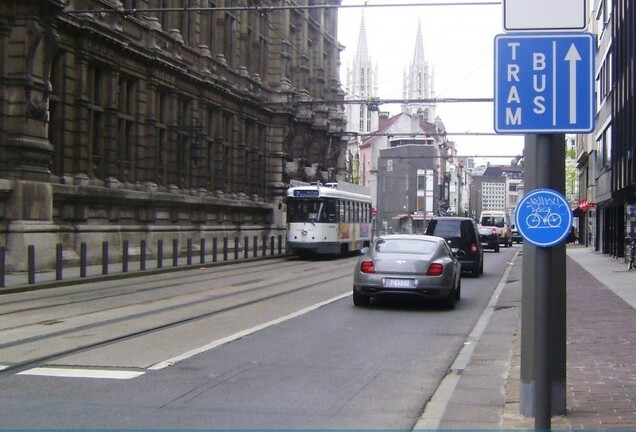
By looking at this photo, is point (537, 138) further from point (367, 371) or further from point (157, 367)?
point (157, 367)

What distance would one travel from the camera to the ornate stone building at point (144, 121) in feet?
84.4

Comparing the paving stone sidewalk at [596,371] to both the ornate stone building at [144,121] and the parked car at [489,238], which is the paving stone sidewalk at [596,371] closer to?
the ornate stone building at [144,121]

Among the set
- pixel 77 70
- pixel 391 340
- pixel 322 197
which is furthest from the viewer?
pixel 322 197

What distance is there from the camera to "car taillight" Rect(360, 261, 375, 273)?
53.3ft

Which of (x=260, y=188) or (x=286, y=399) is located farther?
(x=260, y=188)

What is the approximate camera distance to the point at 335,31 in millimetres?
68438

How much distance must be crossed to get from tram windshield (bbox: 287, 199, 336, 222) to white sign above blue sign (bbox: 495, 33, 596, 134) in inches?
1284

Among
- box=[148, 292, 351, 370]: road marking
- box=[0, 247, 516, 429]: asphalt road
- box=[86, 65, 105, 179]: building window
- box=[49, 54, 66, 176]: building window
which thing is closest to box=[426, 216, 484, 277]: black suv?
box=[0, 247, 516, 429]: asphalt road

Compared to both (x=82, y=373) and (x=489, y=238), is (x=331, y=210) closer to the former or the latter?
(x=489, y=238)

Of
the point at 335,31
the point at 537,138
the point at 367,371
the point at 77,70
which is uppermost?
the point at 335,31

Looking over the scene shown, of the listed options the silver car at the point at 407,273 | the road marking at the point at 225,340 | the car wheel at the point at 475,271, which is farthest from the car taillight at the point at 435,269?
the car wheel at the point at 475,271

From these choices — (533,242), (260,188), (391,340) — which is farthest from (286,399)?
(260,188)

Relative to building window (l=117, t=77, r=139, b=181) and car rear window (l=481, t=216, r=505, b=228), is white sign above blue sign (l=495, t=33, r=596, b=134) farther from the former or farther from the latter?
car rear window (l=481, t=216, r=505, b=228)

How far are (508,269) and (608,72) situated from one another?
15.6m
